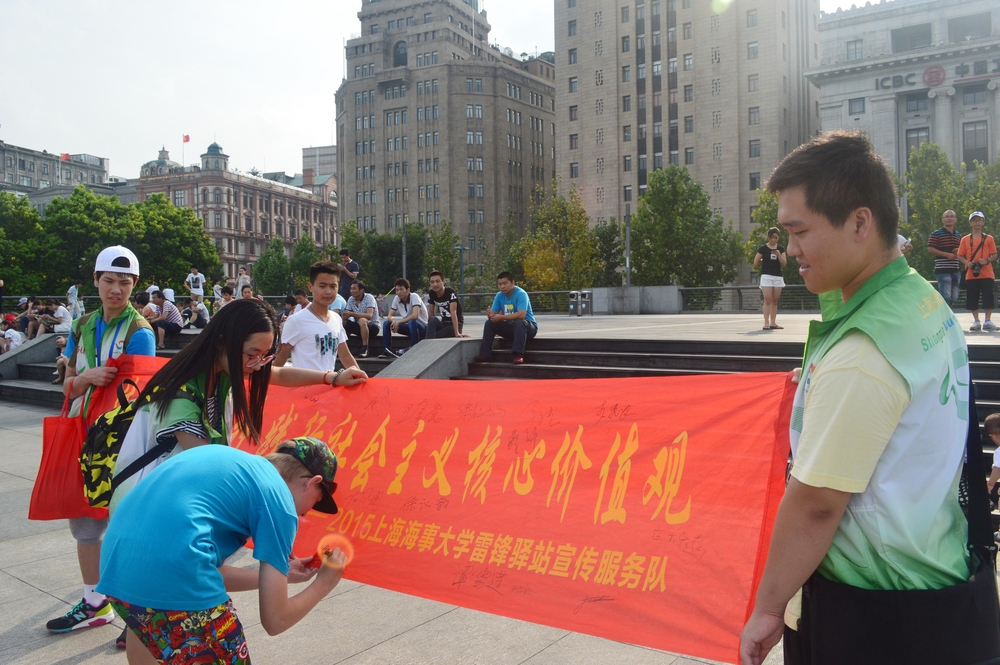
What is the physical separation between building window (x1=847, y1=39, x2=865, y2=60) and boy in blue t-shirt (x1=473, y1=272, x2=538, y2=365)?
63.1 m

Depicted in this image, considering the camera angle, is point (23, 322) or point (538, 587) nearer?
point (538, 587)

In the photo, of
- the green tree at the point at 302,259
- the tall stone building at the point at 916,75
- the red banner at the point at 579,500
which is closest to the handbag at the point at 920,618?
the red banner at the point at 579,500

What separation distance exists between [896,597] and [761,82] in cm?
7133

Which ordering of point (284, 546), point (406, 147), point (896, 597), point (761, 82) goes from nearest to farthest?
point (896, 597), point (284, 546), point (761, 82), point (406, 147)

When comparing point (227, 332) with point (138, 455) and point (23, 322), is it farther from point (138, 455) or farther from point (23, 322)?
point (23, 322)

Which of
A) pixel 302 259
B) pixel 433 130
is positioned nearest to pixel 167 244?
pixel 302 259

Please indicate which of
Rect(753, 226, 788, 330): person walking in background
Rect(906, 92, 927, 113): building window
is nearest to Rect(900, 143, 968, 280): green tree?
Rect(906, 92, 927, 113): building window

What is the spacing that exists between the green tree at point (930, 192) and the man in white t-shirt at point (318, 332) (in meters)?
44.1

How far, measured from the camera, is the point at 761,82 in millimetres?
65688

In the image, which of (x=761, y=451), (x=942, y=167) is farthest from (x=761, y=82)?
(x=761, y=451)

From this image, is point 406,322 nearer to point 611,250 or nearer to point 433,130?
point 611,250

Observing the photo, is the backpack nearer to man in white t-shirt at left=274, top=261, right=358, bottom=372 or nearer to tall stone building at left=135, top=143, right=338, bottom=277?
man in white t-shirt at left=274, top=261, right=358, bottom=372

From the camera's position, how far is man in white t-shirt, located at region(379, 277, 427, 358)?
12484mm

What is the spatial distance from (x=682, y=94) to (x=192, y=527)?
74052 mm
